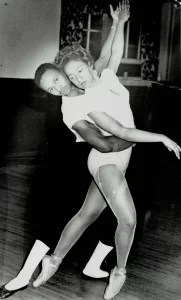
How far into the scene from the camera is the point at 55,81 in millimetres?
1999

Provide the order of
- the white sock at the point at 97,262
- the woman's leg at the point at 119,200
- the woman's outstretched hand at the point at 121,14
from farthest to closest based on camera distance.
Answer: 1. the white sock at the point at 97,262
2. the woman's outstretched hand at the point at 121,14
3. the woman's leg at the point at 119,200

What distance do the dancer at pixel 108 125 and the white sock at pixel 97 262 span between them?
0.87ft

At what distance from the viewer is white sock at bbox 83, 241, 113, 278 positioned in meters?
2.59

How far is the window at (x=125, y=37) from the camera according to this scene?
7.77 metres

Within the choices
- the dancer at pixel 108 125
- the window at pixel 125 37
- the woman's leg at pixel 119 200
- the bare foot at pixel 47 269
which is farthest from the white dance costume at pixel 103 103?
the window at pixel 125 37

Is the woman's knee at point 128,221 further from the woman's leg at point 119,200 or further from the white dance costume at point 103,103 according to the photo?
the white dance costume at point 103,103

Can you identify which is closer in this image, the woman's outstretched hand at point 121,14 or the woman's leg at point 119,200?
the woman's leg at point 119,200

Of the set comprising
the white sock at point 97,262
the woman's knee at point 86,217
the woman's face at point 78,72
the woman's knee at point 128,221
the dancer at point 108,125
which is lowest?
the white sock at point 97,262

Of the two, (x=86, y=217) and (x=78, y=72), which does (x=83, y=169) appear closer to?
(x=86, y=217)

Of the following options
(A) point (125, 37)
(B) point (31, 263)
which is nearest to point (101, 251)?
(B) point (31, 263)

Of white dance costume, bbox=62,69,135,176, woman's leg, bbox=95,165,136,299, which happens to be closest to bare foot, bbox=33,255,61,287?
woman's leg, bbox=95,165,136,299

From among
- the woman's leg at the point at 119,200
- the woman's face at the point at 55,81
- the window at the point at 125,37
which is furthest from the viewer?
the window at the point at 125,37

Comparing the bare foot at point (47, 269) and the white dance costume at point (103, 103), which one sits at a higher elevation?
the white dance costume at point (103, 103)

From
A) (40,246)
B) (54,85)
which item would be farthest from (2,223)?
(54,85)
